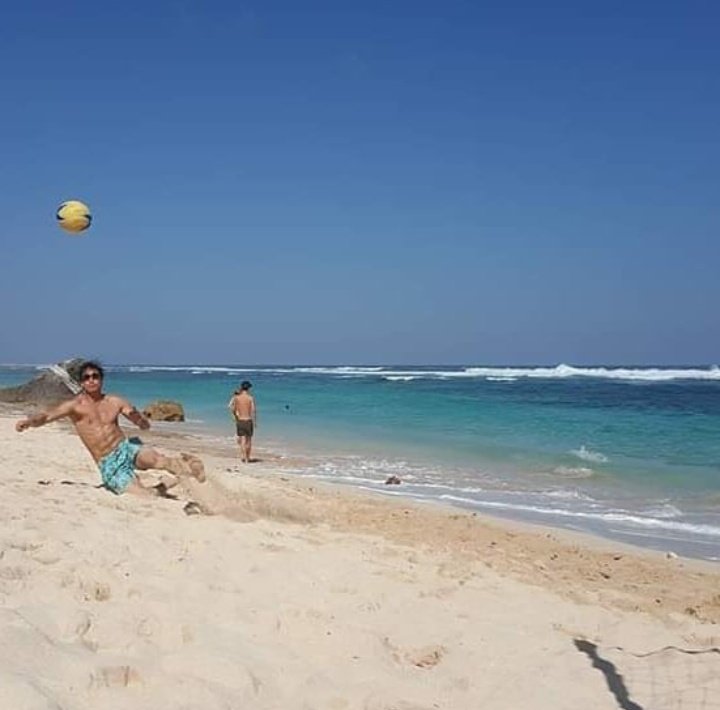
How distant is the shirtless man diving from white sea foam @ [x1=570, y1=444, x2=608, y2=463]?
33.9 feet

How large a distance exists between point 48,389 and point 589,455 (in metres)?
18.8

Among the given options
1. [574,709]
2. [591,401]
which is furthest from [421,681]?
[591,401]

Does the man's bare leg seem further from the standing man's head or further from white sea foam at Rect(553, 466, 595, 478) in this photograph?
white sea foam at Rect(553, 466, 595, 478)

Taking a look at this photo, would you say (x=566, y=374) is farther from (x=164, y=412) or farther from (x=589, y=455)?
(x=589, y=455)

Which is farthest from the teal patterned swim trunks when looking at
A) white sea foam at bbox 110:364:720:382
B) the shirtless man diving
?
white sea foam at bbox 110:364:720:382

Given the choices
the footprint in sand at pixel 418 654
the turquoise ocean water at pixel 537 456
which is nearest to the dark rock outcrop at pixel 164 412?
the turquoise ocean water at pixel 537 456

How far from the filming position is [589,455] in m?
16.9

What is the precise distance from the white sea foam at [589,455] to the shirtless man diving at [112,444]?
1034 centimetres

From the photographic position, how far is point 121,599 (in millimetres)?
4461

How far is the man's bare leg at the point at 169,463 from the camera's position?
25.6 feet

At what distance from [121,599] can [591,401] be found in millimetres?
34761

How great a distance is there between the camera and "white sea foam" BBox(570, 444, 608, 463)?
53.1 ft

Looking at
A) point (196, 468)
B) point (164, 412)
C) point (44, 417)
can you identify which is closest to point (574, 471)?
point (196, 468)

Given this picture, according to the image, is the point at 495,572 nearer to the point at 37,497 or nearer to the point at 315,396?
the point at 37,497
